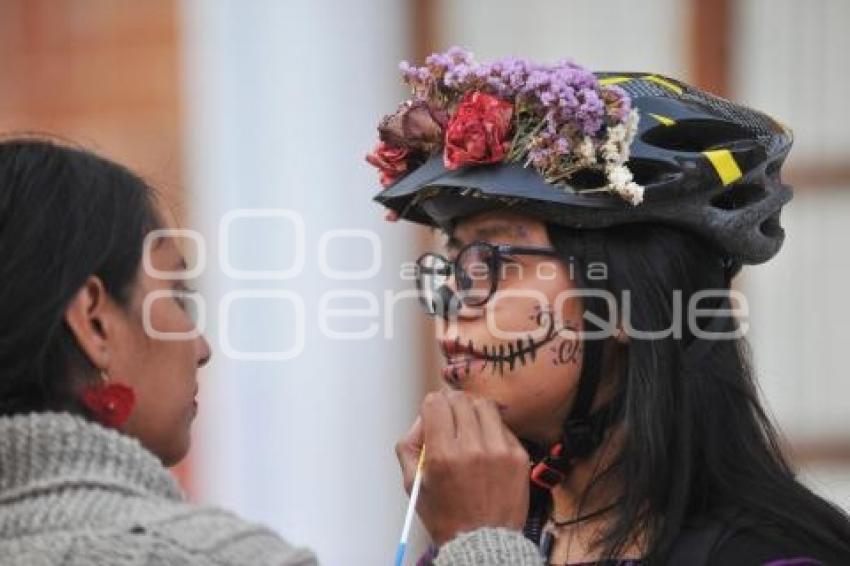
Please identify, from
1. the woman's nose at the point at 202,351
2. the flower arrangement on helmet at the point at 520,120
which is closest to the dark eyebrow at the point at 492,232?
the flower arrangement on helmet at the point at 520,120

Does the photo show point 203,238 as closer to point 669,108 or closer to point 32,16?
point 32,16

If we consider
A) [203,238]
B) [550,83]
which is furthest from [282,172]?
[550,83]

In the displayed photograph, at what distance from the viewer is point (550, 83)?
2.72 meters

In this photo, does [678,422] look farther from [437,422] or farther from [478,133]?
[478,133]

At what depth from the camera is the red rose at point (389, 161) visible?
2.87 m

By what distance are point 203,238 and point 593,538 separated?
2859mm

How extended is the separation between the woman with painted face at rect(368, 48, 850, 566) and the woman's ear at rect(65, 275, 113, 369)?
66cm

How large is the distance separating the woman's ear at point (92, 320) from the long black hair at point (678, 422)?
2.81ft

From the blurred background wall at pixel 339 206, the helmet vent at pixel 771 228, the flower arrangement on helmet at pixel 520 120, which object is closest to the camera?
the flower arrangement on helmet at pixel 520 120

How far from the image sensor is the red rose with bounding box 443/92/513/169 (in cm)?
268

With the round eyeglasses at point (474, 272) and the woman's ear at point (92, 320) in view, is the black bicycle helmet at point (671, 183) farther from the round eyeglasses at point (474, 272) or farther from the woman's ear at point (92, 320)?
the woman's ear at point (92, 320)

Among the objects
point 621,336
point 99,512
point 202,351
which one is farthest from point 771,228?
point 99,512

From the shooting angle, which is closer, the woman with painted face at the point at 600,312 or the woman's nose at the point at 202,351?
the woman's nose at the point at 202,351

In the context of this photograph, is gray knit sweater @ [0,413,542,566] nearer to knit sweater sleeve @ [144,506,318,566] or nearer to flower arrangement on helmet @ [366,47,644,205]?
knit sweater sleeve @ [144,506,318,566]
